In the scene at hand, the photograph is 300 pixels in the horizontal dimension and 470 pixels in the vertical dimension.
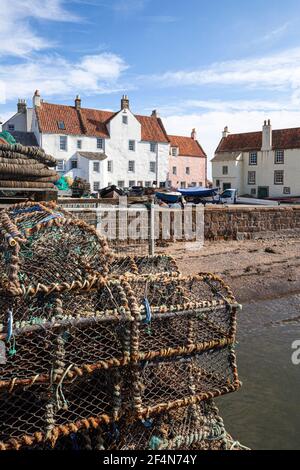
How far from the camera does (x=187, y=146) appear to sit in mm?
47531

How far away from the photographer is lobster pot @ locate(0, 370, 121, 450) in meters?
2.74

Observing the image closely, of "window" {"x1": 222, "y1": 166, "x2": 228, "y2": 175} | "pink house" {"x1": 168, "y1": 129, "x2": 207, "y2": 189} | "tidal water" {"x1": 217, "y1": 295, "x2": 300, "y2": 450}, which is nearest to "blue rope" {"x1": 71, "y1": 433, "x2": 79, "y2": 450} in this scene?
"tidal water" {"x1": 217, "y1": 295, "x2": 300, "y2": 450}

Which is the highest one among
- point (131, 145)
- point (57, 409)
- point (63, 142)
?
point (131, 145)

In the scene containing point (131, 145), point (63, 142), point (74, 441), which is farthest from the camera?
point (131, 145)

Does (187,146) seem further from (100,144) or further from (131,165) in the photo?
(100,144)

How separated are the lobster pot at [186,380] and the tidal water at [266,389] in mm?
891

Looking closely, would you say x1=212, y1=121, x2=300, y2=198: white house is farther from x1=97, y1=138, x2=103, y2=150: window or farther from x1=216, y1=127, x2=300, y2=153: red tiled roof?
x1=97, y1=138, x2=103, y2=150: window

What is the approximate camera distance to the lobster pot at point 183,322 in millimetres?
3129


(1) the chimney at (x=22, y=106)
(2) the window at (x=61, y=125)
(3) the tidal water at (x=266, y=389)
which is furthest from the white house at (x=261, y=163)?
(3) the tidal water at (x=266, y=389)

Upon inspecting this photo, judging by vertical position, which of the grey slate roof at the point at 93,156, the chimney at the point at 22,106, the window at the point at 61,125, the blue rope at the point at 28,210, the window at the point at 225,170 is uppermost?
the chimney at the point at 22,106

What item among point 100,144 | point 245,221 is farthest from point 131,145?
point 245,221

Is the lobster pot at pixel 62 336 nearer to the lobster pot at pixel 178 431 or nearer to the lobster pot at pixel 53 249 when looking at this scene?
the lobster pot at pixel 53 249

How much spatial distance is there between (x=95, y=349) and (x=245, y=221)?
38.9 feet

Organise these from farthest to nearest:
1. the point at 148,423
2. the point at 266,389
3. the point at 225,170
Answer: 1. the point at 225,170
2. the point at 266,389
3. the point at 148,423
